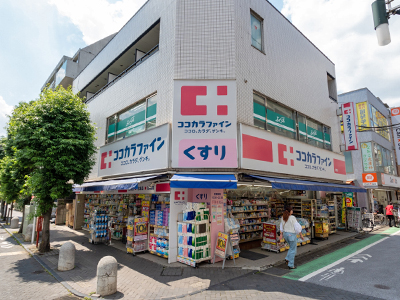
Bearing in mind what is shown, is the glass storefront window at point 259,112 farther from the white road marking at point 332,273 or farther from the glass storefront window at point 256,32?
the white road marking at point 332,273

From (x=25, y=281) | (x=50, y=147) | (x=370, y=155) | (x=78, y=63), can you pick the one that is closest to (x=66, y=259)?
(x=25, y=281)

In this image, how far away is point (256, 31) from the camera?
1145 cm

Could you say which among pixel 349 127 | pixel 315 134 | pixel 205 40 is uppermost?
pixel 205 40

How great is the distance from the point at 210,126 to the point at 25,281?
7.76 metres

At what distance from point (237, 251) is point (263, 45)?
31.7 ft

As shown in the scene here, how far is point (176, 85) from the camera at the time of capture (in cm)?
898

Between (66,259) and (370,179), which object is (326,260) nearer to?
(66,259)

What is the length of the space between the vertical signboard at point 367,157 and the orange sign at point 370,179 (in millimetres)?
554

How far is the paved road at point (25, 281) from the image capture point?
6.09 m

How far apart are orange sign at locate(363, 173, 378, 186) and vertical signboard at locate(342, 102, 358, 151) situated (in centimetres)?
609

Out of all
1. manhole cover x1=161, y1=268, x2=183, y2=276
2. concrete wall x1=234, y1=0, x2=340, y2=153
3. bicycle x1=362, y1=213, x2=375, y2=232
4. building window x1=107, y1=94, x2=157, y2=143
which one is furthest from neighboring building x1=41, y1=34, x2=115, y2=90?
bicycle x1=362, y1=213, x2=375, y2=232

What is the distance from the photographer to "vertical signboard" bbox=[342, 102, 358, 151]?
624 inches

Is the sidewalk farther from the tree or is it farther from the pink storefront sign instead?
the pink storefront sign

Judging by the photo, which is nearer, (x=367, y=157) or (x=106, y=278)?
(x=106, y=278)
